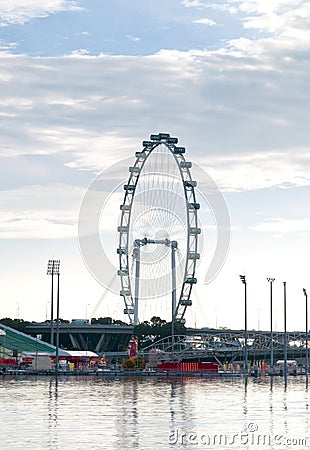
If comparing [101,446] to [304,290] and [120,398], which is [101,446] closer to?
[120,398]

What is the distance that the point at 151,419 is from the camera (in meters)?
68.2

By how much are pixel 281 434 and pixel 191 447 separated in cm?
848

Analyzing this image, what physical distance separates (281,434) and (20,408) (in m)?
25.2

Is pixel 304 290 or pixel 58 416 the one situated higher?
pixel 304 290

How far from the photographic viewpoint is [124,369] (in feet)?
558

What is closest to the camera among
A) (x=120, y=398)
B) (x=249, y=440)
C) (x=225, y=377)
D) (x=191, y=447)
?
(x=191, y=447)

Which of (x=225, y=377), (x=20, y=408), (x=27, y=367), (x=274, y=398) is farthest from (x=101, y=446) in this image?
(x=27, y=367)

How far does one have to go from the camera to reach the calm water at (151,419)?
181 feet

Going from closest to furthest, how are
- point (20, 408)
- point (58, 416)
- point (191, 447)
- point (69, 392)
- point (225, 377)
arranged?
point (191, 447)
point (58, 416)
point (20, 408)
point (69, 392)
point (225, 377)

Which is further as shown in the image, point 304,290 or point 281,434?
point 304,290

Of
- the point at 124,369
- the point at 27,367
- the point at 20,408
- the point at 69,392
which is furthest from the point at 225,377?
the point at 20,408

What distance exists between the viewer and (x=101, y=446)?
5319cm

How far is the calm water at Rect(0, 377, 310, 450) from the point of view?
55031 millimetres

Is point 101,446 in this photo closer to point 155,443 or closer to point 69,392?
point 155,443
